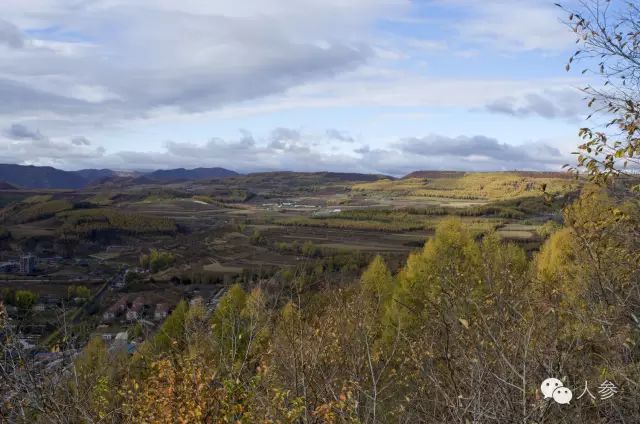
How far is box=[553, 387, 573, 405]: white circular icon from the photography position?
12.4 feet

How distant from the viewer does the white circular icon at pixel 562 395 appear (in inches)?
149

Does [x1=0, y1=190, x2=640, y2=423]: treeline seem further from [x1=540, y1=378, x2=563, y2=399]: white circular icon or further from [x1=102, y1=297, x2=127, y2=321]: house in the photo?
[x1=102, y1=297, x2=127, y2=321]: house

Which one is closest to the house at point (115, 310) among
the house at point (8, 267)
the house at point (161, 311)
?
the house at point (161, 311)

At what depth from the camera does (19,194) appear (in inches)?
6791

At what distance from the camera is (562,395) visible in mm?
3861

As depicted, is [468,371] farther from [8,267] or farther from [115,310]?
[8,267]

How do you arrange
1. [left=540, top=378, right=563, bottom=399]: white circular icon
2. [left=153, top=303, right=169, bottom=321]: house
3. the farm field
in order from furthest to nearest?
1. the farm field
2. [left=153, top=303, right=169, bottom=321]: house
3. [left=540, top=378, right=563, bottom=399]: white circular icon

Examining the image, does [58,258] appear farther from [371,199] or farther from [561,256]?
[371,199]

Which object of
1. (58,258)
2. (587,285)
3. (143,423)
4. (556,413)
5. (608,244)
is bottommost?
(58,258)

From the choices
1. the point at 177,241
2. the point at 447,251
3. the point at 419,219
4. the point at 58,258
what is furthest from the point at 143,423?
the point at 419,219

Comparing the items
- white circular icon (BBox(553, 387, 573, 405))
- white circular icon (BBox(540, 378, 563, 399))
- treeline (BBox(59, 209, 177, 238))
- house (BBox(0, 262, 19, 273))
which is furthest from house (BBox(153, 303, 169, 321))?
treeline (BBox(59, 209, 177, 238))

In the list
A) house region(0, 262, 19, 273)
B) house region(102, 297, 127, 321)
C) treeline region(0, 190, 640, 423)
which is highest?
treeline region(0, 190, 640, 423)

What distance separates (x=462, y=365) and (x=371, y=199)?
526 ft

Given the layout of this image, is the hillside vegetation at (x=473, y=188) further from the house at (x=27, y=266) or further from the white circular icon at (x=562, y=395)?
the white circular icon at (x=562, y=395)
